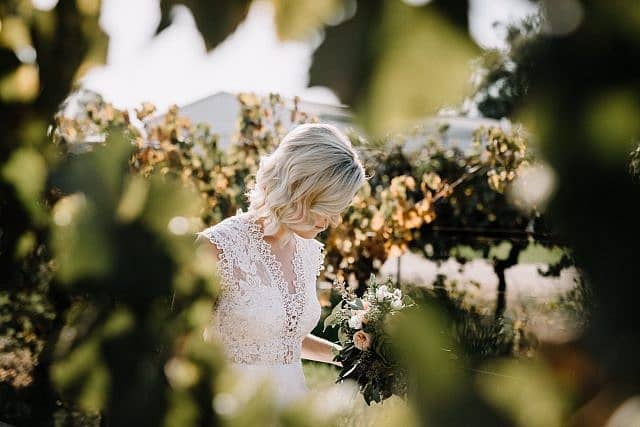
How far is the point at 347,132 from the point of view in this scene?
0.50 metres

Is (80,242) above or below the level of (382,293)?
above

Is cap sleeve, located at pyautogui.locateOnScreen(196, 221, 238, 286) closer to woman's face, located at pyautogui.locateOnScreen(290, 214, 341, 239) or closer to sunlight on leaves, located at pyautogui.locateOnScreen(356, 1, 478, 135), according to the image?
woman's face, located at pyautogui.locateOnScreen(290, 214, 341, 239)

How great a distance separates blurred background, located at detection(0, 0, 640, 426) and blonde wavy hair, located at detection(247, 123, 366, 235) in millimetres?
3017

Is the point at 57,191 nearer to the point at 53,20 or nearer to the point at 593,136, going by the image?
the point at 53,20

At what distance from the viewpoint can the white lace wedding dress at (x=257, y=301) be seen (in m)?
3.71

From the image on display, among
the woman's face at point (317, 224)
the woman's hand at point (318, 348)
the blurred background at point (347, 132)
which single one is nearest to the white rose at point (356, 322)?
the woman's hand at point (318, 348)

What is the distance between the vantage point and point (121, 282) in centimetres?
48

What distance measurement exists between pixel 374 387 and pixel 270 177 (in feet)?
3.96

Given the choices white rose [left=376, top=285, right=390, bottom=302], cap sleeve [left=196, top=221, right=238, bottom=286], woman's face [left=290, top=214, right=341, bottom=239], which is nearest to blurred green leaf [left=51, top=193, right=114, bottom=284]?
cap sleeve [left=196, top=221, right=238, bottom=286]

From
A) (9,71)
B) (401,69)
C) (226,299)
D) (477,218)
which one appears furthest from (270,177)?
(477,218)

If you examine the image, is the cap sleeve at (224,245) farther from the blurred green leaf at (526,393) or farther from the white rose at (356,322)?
the blurred green leaf at (526,393)

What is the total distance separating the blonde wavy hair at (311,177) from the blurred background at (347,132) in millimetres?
3017

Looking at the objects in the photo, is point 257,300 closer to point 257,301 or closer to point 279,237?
point 257,301

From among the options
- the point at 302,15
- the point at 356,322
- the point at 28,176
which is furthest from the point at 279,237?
the point at 302,15
